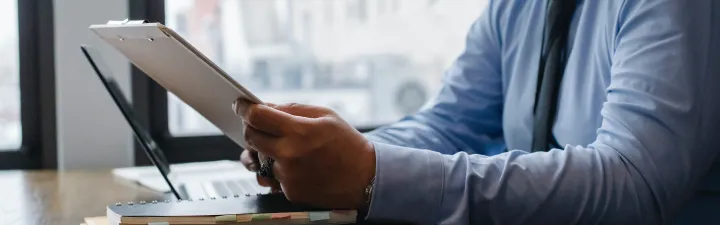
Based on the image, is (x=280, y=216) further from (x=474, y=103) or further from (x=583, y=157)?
(x=474, y=103)

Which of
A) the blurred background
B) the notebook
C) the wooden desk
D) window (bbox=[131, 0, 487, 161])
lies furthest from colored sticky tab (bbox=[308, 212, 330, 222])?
window (bbox=[131, 0, 487, 161])

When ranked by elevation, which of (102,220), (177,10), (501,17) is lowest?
(102,220)

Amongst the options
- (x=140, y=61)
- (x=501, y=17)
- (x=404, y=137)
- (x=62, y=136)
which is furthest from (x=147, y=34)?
(x=62, y=136)

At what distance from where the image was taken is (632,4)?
0.82 meters

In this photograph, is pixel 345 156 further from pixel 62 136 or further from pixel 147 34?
pixel 62 136

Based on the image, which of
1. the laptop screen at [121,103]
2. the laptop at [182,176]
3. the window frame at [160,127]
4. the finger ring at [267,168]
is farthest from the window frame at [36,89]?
the finger ring at [267,168]

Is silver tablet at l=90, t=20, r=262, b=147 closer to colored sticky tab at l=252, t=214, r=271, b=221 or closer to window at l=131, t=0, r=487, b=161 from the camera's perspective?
colored sticky tab at l=252, t=214, r=271, b=221

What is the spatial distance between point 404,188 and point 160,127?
1.03 m

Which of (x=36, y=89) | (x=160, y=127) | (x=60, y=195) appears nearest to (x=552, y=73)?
(x=60, y=195)

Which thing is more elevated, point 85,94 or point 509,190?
point 509,190

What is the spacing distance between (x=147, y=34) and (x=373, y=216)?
10.7 inches

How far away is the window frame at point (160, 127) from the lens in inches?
61.2

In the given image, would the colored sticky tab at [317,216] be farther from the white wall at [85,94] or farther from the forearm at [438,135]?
the white wall at [85,94]

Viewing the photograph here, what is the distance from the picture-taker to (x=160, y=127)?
1.63 meters
